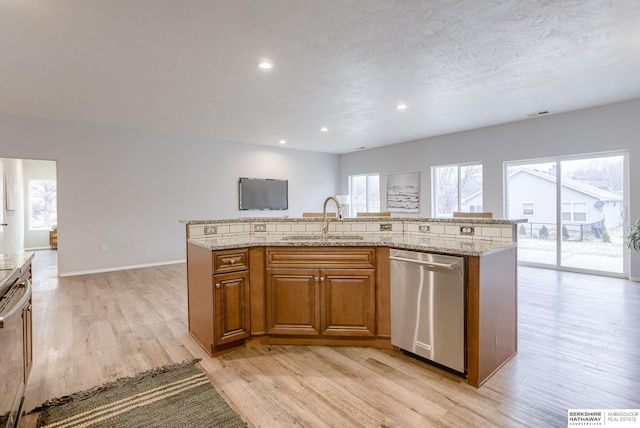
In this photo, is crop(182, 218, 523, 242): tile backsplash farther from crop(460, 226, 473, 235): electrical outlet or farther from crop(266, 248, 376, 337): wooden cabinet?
crop(266, 248, 376, 337): wooden cabinet

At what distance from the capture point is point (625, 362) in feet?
7.54

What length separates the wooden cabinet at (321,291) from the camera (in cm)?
256

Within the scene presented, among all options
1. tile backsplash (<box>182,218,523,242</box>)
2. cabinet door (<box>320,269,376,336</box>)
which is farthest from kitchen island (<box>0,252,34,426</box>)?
cabinet door (<box>320,269,376,336</box>)

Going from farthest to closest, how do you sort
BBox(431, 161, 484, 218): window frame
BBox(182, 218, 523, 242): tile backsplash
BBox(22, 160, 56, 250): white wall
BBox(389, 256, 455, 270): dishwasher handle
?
BBox(22, 160, 56, 250): white wall < BBox(431, 161, 484, 218): window frame < BBox(182, 218, 523, 242): tile backsplash < BBox(389, 256, 455, 270): dishwasher handle

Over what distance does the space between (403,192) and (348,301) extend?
5583mm

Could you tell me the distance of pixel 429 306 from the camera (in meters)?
2.24

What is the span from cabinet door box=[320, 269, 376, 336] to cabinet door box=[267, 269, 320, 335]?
2.8 inches

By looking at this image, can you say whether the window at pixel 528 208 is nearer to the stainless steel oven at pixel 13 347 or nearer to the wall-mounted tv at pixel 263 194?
the wall-mounted tv at pixel 263 194

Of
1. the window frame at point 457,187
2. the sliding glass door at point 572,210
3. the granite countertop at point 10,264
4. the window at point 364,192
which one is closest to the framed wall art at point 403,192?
the window frame at point 457,187

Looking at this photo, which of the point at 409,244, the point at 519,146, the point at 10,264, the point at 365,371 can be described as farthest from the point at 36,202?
the point at 519,146

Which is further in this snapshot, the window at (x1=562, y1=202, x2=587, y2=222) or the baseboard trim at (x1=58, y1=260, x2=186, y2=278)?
the baseboard trim at (x1=58, y1=260, x2=186, y2=278)

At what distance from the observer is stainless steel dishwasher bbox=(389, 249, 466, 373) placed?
2094 mm

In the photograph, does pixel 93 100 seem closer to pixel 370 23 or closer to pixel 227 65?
pixel 227 65

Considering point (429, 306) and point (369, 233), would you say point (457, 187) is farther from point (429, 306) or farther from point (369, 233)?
point (429, 306)
